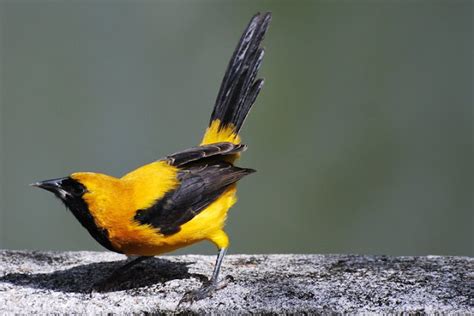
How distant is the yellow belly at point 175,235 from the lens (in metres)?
4.03

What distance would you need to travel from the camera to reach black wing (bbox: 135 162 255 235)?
413cm

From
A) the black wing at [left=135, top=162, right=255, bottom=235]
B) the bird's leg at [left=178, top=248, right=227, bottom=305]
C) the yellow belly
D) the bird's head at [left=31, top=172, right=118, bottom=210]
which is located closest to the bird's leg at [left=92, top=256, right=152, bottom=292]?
the yellow belly

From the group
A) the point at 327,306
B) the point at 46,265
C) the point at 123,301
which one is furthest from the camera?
the point at 46,265

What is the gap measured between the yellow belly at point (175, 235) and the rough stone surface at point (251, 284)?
0.14 m

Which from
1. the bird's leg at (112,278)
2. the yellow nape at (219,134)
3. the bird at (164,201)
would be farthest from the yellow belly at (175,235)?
the yellow nape at (219,134)

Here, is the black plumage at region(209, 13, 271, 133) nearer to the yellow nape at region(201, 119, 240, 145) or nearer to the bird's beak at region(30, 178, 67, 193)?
the yellow nape at region(201, 119, 240, 145)

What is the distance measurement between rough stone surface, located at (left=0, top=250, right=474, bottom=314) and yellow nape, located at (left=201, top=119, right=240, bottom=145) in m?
0.86

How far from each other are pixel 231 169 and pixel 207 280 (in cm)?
87

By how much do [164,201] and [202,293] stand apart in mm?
856

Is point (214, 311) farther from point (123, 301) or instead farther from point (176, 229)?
point (176, 229)

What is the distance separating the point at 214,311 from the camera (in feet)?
11.2

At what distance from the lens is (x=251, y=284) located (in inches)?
148

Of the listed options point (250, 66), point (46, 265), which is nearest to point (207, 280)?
point (46, 265)

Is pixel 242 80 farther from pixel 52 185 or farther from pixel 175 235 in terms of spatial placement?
pixel 52 185
